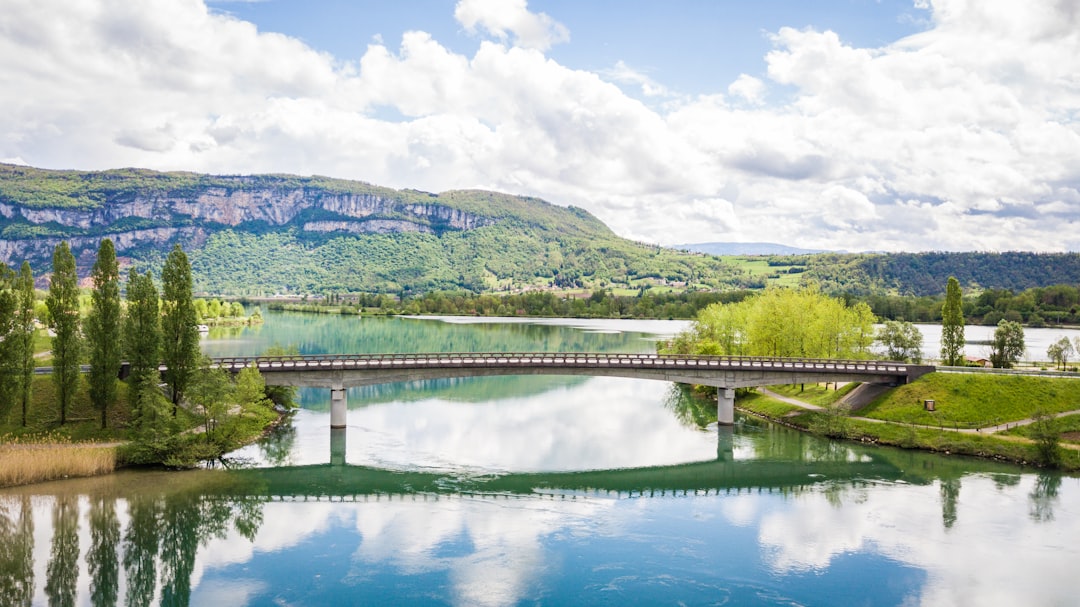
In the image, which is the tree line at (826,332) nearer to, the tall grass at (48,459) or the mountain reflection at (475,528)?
the mountain reflection at (475,528)

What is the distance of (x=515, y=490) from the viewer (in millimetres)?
49688

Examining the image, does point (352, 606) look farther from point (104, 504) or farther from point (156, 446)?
point (156, 446)

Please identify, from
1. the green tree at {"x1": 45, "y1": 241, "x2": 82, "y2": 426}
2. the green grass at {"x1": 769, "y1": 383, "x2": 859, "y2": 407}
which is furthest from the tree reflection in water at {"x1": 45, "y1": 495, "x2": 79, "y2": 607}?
the green grass at {"x1": 769, "y1": 383, "x2": 859, "y2": 407}

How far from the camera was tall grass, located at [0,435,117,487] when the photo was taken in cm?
4619

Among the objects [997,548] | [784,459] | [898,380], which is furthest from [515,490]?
[898,380]

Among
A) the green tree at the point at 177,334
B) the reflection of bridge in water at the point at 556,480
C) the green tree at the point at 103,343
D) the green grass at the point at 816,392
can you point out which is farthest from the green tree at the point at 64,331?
the green grass at the point at 816,392

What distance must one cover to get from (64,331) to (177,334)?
7.44 metres

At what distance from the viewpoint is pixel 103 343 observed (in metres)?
55.9

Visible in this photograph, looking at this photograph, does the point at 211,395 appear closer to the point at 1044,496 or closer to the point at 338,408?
the point at 338,408

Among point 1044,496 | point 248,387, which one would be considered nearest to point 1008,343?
point 1044,496

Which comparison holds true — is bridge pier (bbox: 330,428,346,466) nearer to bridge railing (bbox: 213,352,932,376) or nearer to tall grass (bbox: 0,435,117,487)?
bridge railing (bbox: 213,352,932,376)

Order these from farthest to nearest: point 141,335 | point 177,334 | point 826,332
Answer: point 826,332
point 177,334
point 141,335

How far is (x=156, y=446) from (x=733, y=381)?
4914 cm

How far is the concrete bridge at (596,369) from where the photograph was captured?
67.1 m
